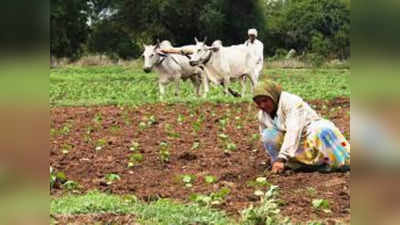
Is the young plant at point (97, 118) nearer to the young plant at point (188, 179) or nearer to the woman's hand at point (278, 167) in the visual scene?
the young plant at point (188, 179)

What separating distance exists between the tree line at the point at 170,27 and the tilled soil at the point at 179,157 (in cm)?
2242

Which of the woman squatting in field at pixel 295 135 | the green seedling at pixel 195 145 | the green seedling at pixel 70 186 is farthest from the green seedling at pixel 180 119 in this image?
the green seedling at pixel 70 186

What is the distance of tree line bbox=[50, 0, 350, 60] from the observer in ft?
109

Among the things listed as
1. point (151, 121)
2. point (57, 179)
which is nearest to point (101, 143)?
point (151, 121)

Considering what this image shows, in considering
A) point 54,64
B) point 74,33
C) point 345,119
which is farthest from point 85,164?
point 74,33

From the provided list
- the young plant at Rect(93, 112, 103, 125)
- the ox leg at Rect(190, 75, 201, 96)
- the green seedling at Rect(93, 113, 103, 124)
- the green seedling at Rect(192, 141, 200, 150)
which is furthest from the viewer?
the ox leg at Rect(190, 75, 201, 96)

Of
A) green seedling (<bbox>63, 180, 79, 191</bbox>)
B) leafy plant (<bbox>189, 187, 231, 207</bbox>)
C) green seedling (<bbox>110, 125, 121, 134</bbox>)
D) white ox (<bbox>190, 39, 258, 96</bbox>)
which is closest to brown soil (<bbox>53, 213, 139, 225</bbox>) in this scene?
leafy plant (<bbox>189, 187, 231, 207</bbox>)

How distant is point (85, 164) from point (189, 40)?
1094 inches

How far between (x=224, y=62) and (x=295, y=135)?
8.94m

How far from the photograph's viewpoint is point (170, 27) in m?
33.5

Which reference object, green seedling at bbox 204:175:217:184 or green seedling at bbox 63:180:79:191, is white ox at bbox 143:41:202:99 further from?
green seedling at bbox 63:180:79:191

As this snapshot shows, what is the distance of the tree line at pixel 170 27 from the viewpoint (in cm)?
3312

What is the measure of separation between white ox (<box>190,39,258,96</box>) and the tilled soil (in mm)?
2769

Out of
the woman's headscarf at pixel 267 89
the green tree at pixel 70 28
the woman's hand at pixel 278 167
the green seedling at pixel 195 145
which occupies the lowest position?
the green seedling at pixel 195 145
